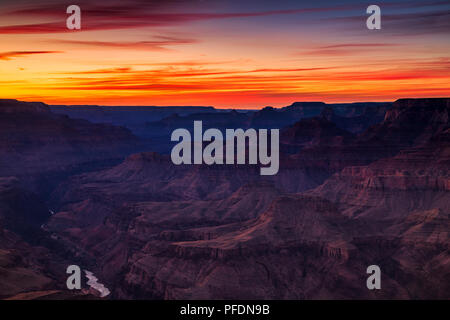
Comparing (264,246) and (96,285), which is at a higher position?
→ (264,246)

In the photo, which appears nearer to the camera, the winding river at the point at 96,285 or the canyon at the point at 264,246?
the canyon at the point at 264,246

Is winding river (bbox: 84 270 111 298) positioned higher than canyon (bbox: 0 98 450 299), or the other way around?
canyon (bbox: 0 98 450 299)

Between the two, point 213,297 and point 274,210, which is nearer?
point 213,297

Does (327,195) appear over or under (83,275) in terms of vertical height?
over

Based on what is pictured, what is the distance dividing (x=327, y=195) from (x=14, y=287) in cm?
10665

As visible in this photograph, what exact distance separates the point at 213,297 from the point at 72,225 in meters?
98.3

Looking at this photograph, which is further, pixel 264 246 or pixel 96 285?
pixel 96 285

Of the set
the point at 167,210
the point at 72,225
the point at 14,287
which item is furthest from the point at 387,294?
the point at 72,225

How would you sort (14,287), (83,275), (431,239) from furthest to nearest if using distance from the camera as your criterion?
(83,275) < (431,239) < (14,287)

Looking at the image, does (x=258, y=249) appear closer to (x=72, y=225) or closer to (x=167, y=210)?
(x=167, y=210)

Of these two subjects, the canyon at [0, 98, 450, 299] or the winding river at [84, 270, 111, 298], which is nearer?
the canyon at [0, 98, 450, 299]

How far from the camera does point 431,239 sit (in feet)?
401

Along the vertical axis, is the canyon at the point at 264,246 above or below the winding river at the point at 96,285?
above
